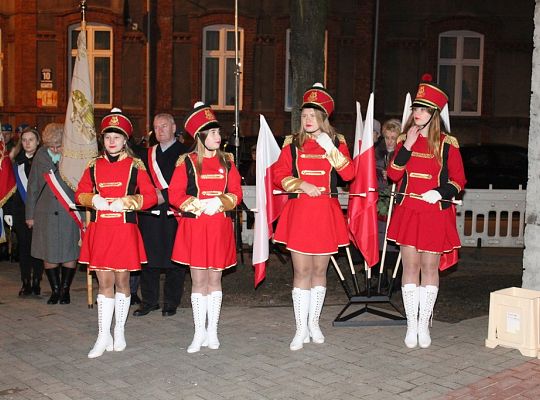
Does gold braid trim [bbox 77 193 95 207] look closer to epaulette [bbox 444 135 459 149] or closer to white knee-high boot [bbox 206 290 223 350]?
white knee-high boot [bbox 206 290 223 350]

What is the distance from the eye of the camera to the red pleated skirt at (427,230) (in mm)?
7234

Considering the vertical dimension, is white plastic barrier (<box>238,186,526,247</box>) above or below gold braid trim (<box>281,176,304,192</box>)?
below

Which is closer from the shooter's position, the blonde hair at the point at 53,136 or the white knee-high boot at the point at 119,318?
the white knee-high boot at the point at 119,318

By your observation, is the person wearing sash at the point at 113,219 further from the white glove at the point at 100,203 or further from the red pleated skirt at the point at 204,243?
the red pleated skirt at the point at 204,243

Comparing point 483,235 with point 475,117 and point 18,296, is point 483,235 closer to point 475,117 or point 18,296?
point 18,296

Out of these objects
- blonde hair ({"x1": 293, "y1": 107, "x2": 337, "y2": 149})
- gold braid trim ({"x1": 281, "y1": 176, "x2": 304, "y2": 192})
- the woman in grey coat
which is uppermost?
blonde hair ({"x1": 293, "y1": 107, "x2": 337, "y2": 149})

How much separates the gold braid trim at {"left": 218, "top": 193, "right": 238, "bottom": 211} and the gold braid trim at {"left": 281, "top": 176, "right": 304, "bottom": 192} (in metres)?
0.46

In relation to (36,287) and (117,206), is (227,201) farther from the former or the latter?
(36,287)

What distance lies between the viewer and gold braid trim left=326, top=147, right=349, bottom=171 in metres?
7.08

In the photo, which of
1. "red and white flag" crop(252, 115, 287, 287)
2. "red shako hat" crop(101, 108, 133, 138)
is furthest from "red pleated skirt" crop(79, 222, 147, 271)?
"red and white flag" crop(252, 115, 287, 287)

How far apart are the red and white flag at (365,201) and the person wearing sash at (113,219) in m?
1.96

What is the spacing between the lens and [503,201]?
14.3m

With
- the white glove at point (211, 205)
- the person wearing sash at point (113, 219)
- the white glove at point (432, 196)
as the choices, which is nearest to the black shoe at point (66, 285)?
the person wearing sash at point (113, 219)

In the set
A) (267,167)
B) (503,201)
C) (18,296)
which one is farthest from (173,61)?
(267,167)
